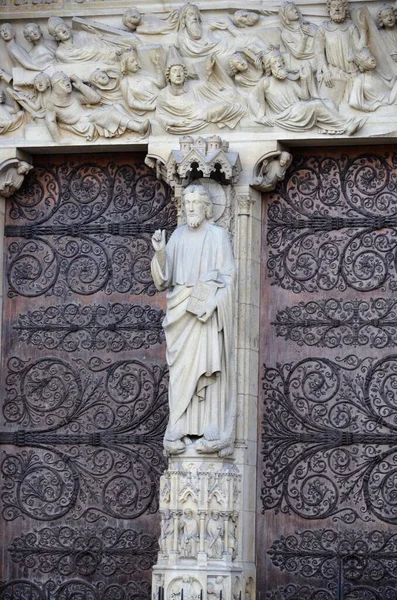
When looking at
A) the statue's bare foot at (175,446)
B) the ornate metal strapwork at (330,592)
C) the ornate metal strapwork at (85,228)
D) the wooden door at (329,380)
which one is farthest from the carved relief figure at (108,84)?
the ornate metal strapwork at (330,592)

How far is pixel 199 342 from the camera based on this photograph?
1452 centimetres

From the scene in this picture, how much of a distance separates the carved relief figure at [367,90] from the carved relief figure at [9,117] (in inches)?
108

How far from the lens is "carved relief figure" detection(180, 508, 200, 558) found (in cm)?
1436

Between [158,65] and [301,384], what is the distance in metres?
2.79

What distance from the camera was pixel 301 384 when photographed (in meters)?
15.1

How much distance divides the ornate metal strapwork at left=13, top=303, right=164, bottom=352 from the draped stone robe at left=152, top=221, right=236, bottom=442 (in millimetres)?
825

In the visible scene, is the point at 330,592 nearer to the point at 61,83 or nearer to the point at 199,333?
the point at 199,333

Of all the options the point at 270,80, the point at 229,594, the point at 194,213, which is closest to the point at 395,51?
the point at 270,80

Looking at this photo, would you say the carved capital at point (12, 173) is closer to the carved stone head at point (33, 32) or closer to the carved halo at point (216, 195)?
the carved stone head at point (33, 32)

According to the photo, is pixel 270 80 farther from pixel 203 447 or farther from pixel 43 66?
pixel 203 447

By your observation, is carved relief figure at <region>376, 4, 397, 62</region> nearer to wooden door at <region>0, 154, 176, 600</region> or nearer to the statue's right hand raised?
wooden door at <region>0, 154, 176, 600</region>

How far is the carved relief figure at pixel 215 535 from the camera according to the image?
14.4 metres

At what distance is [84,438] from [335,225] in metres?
2.64

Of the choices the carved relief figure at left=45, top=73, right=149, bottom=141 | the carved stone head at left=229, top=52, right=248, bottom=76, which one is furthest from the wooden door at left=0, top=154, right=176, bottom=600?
the carved stone head at left=229, top=52, right=248, bottom=76
